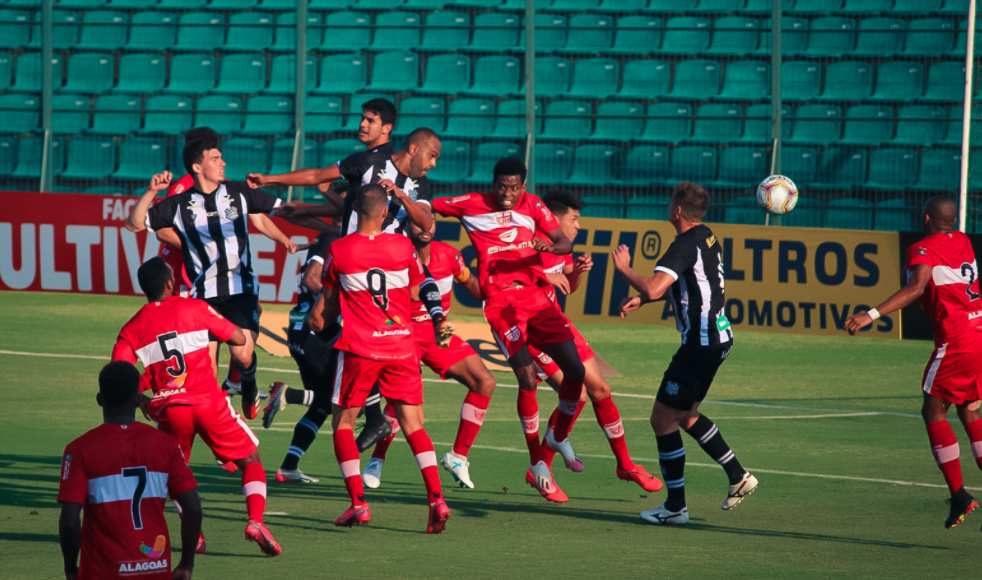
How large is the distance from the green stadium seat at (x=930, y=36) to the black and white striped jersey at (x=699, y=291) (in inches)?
499

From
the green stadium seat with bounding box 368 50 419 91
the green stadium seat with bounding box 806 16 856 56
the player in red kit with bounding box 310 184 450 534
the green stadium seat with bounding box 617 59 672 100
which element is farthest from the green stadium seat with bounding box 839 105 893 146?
the player in red kit with bounding box 310 184 450 534

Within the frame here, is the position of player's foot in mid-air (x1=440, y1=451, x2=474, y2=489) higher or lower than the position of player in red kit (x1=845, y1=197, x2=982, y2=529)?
lower

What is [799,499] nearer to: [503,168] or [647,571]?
[647,571]

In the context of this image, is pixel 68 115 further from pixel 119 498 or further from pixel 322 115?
pixel 119 498

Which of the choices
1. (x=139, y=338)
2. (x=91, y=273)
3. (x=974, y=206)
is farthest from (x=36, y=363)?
(x=974, y=206)

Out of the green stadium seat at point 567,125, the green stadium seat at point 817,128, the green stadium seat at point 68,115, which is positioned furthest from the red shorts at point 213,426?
the green stadium seat at point 68,115

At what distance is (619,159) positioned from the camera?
59.2 ft

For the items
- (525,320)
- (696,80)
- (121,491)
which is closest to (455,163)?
(696,80)

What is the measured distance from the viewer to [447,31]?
20297mm

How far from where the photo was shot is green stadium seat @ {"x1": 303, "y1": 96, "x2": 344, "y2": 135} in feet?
64.3

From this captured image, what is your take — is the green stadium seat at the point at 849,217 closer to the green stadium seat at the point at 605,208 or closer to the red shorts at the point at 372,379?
the green stadium seat at the point at 605,208

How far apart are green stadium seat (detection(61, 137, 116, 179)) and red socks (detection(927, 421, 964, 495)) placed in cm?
1554

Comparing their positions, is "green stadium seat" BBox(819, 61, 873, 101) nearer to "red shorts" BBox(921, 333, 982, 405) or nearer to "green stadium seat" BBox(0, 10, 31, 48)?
"red shorts" BBox(921, 333, 982, 405)

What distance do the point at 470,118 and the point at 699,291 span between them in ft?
40.1
